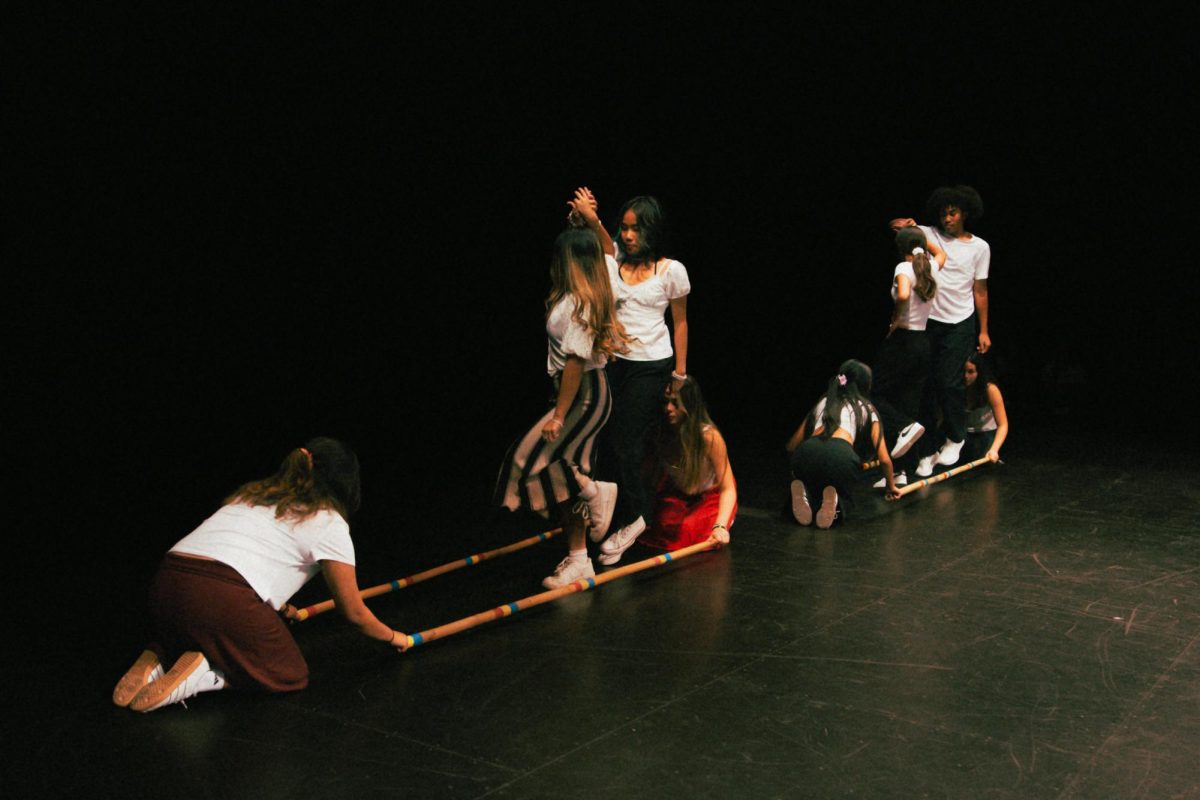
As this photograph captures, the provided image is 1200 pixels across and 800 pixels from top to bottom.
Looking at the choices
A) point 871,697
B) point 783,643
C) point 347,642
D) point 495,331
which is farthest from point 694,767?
point 495,331

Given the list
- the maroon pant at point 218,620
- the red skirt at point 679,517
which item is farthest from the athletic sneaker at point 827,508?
the maroon pant at point 218,620

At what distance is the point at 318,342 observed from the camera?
268 inches

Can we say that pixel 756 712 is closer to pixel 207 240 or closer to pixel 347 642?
pixel 347 642

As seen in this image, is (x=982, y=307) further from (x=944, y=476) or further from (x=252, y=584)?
→ (x=252, y=584)

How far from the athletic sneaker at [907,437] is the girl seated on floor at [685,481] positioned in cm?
146

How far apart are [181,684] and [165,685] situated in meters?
0.04

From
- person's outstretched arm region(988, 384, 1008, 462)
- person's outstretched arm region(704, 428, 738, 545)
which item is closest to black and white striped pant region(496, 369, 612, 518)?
person's outstretched arm region(704, 428, 738, 545)

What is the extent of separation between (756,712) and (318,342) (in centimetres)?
459

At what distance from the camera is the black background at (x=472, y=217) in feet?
17.9

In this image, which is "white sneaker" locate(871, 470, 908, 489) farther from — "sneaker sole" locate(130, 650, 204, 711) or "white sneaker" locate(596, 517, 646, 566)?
"sneaker sole" locate(130, 650, 204, 711)

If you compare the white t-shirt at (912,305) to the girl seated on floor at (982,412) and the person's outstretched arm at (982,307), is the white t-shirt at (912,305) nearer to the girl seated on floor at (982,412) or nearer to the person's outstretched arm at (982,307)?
the person's outstretched arm at (982,307)

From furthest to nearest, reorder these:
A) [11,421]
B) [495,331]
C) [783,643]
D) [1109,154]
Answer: [1109,154], [495,331], [11,421], [783,643]

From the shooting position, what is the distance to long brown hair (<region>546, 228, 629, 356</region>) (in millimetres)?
3668

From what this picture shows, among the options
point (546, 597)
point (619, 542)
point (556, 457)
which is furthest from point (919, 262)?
point (546, 597)
